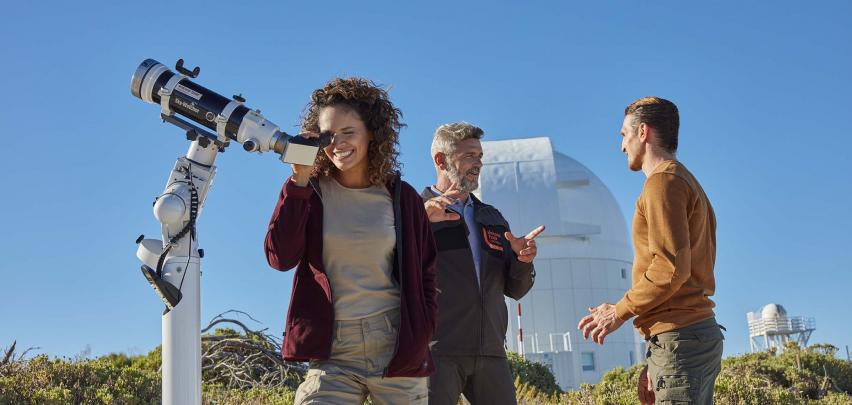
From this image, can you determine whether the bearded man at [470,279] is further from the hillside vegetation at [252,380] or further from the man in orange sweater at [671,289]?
the hillside vegetation at [252,380]

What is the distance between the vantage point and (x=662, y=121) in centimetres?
347

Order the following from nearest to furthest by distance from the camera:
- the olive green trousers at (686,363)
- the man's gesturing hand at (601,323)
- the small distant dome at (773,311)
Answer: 1. the olive green trousers at (686,363)
2. the man's gesturing hand at (601,323)
3. the small distant dome at (773,311)

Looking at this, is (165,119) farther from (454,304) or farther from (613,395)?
(613,395)

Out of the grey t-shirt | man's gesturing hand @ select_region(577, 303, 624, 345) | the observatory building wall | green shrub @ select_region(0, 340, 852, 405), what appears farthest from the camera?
the observatory building wall

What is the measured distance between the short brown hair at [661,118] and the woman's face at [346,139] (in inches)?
45.7

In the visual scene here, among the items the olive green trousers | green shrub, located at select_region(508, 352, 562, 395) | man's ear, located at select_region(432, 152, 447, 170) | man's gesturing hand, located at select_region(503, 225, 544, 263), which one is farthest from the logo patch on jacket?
green shrub, located at select_region(508, 352, 562, 395)

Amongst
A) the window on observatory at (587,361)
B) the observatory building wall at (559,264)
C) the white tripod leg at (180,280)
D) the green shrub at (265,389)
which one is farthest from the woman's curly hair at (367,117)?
the window on observatory at (587,361)

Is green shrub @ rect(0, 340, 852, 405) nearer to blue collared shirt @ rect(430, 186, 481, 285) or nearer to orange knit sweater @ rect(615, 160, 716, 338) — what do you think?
blue collared shirt @ rect(430, 186, 481, 285)

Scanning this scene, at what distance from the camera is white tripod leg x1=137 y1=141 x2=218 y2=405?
8.93ft

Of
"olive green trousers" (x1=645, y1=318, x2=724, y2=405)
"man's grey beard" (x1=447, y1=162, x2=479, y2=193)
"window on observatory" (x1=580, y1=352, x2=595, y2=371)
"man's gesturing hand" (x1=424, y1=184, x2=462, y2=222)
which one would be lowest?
"olive green trousers" (x1=645, y1=318, x2=724, y2=405)

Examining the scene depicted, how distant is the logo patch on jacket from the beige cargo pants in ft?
4.18

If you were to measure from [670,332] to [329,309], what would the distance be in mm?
1310

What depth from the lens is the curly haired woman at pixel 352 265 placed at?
280 cm

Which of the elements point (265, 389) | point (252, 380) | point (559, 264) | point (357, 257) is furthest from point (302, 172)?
point (559, 264)
